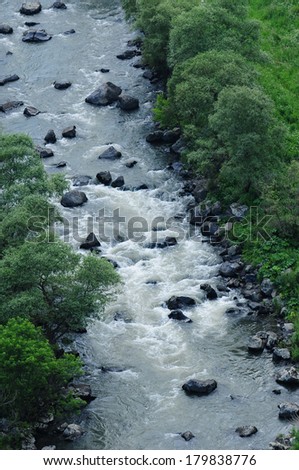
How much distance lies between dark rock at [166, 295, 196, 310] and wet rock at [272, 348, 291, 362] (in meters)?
6.78

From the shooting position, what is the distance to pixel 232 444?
153ft

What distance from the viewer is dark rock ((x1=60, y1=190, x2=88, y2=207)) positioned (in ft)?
220

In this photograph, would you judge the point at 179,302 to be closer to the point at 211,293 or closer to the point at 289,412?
the point at 211,293

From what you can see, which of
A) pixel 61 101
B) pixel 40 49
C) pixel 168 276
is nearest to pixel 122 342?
pixel 168 276

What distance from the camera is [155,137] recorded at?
73.1 meters

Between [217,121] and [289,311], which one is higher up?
[217,121]

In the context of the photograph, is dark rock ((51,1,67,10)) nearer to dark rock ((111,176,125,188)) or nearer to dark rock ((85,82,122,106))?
dark rock ((85,82,122,106))

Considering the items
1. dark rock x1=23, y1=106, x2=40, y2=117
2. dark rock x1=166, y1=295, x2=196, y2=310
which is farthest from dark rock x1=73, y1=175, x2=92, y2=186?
dark rock x1=166, y1=295, x2=196, y2=310

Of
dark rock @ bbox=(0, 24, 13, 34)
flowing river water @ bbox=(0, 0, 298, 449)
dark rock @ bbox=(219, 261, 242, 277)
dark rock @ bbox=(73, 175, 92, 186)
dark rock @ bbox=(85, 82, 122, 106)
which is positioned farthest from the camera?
dark rock @ bbox=(0, 24, 13, 34)

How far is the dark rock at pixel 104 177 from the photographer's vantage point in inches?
2726

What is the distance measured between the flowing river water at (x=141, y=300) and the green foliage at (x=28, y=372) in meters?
2.66

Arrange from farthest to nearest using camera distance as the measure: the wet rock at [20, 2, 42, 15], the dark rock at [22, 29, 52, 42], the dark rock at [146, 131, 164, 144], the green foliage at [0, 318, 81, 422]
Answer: the wet rock at [20, 2, 42, 15] → the dark rock at [22, 29, 52, 42] → the dark rock at [146, 131, 164, 144] → the green foliage at [0, 318, 81, 422]

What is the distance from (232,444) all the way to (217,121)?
75.3 feet
